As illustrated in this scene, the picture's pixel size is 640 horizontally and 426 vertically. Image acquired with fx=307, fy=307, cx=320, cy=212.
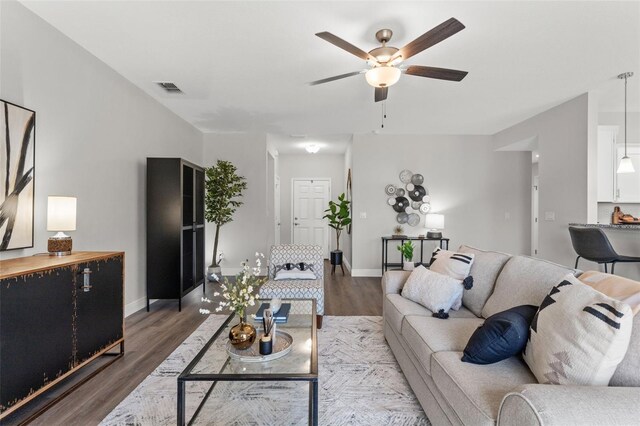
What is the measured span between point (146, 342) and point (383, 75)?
123 inches

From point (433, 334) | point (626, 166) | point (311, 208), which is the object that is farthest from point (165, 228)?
point (626, 166)

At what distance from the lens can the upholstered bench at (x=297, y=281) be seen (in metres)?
3.08

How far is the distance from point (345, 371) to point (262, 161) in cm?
416

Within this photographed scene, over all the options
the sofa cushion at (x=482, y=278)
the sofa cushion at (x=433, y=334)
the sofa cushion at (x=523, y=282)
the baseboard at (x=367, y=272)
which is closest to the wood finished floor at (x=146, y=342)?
the baseboard at (x=367, y=272)

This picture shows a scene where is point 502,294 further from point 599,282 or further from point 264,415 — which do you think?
point 264,415

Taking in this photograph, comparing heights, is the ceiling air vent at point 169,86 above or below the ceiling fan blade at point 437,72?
above

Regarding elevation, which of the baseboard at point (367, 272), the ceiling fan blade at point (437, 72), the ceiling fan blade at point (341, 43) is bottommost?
the baseboard at point (367, 272)

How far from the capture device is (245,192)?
5.66 metres

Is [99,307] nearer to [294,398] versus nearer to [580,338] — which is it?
[294,398]

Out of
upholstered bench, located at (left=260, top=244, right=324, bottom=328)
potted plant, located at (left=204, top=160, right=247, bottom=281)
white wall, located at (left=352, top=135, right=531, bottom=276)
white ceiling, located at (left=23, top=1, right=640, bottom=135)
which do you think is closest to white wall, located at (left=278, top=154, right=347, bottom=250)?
white wall, located at (left=352, top=135, right=531, bottom=276)

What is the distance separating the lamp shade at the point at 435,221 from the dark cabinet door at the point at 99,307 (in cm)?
452

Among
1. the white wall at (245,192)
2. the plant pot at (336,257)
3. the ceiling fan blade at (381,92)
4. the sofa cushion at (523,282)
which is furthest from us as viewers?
the plant pot at (336,257)

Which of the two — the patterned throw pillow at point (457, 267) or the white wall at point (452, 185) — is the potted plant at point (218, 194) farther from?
the patterned throw pillow at point (457, 267)

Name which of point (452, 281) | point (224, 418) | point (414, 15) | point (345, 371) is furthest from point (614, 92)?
point (224, 418)
